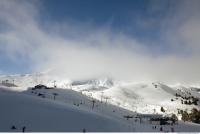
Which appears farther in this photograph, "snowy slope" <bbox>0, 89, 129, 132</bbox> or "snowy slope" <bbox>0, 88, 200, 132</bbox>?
"snowy slope" <bbox>0, 89, 129, 132</bbox>

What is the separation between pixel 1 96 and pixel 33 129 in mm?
33489

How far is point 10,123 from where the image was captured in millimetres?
75250

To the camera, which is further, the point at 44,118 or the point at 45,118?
the point at 45,118

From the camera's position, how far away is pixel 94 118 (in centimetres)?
10100

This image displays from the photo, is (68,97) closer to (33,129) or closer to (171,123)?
(171,123)

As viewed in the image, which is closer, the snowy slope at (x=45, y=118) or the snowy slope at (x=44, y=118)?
the snowy slope at (x=45, y=118)

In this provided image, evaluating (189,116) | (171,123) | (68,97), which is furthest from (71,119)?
(189,116)

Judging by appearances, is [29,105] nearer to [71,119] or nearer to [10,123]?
[71,119]

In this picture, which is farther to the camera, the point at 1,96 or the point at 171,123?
the point at 171,123

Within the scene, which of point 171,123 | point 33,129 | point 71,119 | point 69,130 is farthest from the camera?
point 171,123

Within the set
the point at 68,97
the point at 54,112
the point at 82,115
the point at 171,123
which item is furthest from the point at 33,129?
the point at 68,97

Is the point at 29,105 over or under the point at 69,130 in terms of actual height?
over

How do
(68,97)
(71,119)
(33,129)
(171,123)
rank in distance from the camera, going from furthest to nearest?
1. (68,97)
2. (171,123)
3. (71,119)
4. (33,129)

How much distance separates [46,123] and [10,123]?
9.48 meters
